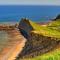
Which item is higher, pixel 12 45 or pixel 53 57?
pixel 53 57

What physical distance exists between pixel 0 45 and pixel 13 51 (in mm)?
6698

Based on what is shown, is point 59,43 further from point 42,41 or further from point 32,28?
point 32,28

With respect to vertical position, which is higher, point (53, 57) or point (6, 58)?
point (53, 57)

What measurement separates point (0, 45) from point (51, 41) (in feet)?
48.7

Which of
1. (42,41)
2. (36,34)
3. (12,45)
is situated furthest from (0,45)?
(42,41)

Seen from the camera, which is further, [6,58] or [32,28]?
[32,28]

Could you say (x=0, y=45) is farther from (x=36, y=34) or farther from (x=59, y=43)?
(x=59, y=43)

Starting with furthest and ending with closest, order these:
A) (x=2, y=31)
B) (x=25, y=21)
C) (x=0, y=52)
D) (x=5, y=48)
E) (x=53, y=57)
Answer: (x=2, y=31)
(x=25, y=21)
(x=5, y=48)
(x=0, y=52)
(x=53, y=57)

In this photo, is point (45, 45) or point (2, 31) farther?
point (2, 31)

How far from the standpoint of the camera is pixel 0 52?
45.4 metres

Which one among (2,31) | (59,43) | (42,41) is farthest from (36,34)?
(2,31)

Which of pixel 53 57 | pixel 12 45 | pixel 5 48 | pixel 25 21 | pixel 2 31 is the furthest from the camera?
pixel 2 31

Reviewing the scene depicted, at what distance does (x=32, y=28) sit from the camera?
59.0 metres

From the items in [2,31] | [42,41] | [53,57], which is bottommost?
[2,31]
